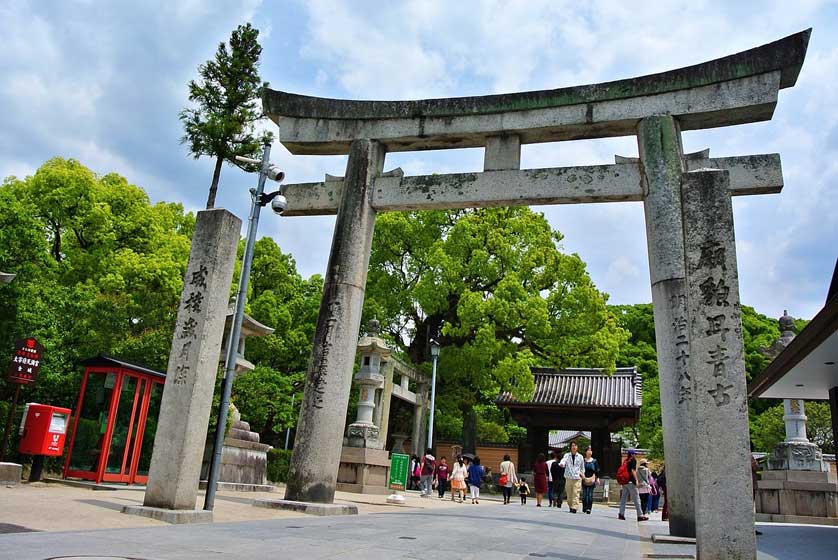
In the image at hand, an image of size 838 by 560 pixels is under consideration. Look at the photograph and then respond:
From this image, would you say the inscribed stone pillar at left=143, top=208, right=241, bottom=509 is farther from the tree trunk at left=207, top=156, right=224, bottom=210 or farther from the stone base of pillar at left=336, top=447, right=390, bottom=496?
the tree trunk at left=207, top=156, right=224, bottom=210

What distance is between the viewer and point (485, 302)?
992 inches

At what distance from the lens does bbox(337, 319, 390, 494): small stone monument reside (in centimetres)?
1880

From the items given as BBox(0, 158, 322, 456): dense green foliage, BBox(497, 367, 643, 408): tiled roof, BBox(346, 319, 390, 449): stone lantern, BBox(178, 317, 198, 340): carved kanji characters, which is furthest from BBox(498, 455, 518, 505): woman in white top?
BBox(178, 317, 198, 340): carved kanji characters

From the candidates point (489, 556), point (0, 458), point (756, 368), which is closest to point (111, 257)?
point (0, 458)

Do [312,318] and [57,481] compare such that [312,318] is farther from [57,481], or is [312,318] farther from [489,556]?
[489,556]

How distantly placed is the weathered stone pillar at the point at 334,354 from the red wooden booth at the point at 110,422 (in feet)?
14.0

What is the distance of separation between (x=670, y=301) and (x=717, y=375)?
372 cm

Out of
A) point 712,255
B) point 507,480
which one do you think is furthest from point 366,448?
point 712,255

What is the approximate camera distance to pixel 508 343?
26328mm

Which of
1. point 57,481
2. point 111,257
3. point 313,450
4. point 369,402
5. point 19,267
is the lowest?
point 57,481

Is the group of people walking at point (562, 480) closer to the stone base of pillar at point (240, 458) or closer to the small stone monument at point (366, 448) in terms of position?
the small stone monument at point (366, 448)

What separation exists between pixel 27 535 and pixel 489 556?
14.5 feet

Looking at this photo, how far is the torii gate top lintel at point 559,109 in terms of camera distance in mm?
10469

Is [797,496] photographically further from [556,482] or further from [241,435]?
[241,435]
